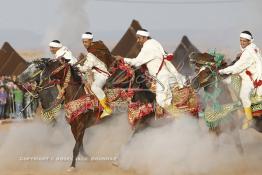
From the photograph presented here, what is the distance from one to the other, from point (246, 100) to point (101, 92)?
2.77 metres

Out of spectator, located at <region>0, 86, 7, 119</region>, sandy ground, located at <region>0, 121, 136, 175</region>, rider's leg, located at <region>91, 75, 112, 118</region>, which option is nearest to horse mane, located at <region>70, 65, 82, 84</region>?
rider's leg, located at <region>91, 75, 112, 118</region>

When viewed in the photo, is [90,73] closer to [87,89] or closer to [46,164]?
[87,89]

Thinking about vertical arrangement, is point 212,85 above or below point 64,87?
below

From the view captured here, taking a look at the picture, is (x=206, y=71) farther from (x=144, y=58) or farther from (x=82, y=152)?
(x=82, y=152)

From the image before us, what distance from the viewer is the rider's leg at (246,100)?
41.8ft

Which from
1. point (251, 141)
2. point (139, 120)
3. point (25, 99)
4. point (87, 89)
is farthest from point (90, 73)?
point (25, 99)

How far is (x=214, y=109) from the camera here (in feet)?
43.6

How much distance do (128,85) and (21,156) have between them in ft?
11.9

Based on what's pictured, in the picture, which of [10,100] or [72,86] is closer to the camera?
[72,86]

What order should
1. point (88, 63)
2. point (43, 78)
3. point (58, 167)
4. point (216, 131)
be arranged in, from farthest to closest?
point (43, 78)
point (58, 167)
point (88, 63)
point (216, 131)

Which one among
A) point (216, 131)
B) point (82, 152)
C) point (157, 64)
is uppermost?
point (157, 64)

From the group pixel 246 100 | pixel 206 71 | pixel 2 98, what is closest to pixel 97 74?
pixel 206 71

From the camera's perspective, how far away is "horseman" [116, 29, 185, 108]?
13031mm

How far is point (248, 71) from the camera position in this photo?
12961 millimetres
